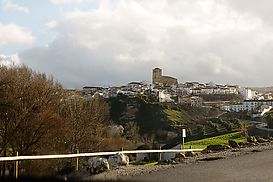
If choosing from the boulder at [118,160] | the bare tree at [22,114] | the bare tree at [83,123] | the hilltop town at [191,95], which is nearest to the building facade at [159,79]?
the hilltop town at [191,95]

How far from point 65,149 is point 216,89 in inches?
5449

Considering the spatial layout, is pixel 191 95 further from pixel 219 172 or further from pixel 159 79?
pixel 219 172

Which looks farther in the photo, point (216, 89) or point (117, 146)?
point (216, 89)

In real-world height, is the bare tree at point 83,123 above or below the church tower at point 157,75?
below

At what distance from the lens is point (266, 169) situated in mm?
15430

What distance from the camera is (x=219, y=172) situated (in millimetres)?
14531

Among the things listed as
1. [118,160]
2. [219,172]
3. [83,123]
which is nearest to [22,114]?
[83,123]

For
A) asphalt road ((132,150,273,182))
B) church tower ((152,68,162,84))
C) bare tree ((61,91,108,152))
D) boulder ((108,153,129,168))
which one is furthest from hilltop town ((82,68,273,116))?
asphalt road ((132,150,273,182))

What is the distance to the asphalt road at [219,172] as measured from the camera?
13.0m

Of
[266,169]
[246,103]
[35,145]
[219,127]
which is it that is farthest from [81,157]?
[246,103]

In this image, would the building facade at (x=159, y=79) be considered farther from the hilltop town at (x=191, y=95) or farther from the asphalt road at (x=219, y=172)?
the asphalt road at (x=219, y=172)

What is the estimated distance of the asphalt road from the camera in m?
13.0

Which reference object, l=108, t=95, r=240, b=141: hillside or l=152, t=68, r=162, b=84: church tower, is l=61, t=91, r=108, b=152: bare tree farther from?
l=152, t=68, r=162, b=84: church tower

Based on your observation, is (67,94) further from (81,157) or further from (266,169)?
(266,169)
